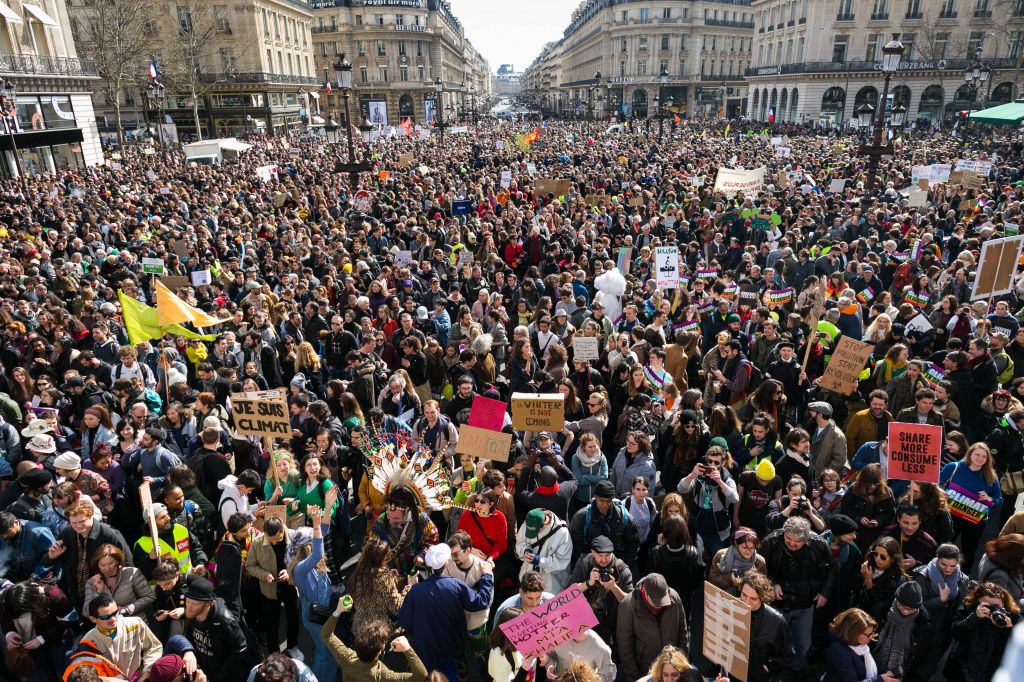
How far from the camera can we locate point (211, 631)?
420 centimetres

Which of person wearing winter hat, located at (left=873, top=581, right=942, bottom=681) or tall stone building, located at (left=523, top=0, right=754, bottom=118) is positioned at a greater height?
tall stone building, located at (left=523, top=0, right=754, bottom=118)

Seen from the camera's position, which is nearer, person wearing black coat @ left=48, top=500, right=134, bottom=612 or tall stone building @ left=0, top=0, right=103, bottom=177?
person wearing black coat @ left=48, top=500, right=134, bottom=612

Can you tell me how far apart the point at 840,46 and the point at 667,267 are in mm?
64692

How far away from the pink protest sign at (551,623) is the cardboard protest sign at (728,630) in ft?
2.29

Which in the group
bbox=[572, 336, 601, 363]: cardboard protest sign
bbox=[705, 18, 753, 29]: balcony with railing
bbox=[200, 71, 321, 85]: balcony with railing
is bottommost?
bbox=[572, 336, 601, 363]: cardboard protest sign

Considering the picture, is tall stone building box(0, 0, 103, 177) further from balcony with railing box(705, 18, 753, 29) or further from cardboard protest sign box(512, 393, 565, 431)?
balcony with railing box(705, 18, 753, 29)

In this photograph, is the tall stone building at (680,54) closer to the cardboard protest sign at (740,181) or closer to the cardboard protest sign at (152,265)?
the cardboard protest sign at (740,181)

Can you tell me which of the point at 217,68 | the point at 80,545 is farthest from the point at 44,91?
the point at 80,545

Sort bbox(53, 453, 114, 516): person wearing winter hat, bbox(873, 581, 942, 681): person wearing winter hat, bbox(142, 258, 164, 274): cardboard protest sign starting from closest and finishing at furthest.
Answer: bbox(873, 581, 942, 681): person wearing winter hat
bbox(53, 453, 114, 516): person wearing winter hat
bbox(142, 258, 164, 274): cardboard protest sign

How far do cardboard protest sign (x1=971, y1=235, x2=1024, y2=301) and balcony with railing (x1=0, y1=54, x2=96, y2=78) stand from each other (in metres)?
39.5

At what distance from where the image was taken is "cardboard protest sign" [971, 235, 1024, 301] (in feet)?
29.6

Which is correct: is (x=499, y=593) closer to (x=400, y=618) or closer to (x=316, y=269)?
(x=400, y=618)

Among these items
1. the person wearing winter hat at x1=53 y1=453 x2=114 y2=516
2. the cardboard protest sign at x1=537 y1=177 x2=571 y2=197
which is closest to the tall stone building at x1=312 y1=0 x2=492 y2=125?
the cardboard protest sign at x1=537 y1=177 x2=571 y2=197

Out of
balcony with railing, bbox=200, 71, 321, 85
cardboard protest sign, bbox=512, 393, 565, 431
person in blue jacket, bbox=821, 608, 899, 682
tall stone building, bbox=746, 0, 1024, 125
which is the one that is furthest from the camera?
balcony with railing, bbox=200, 71, 321, 85
